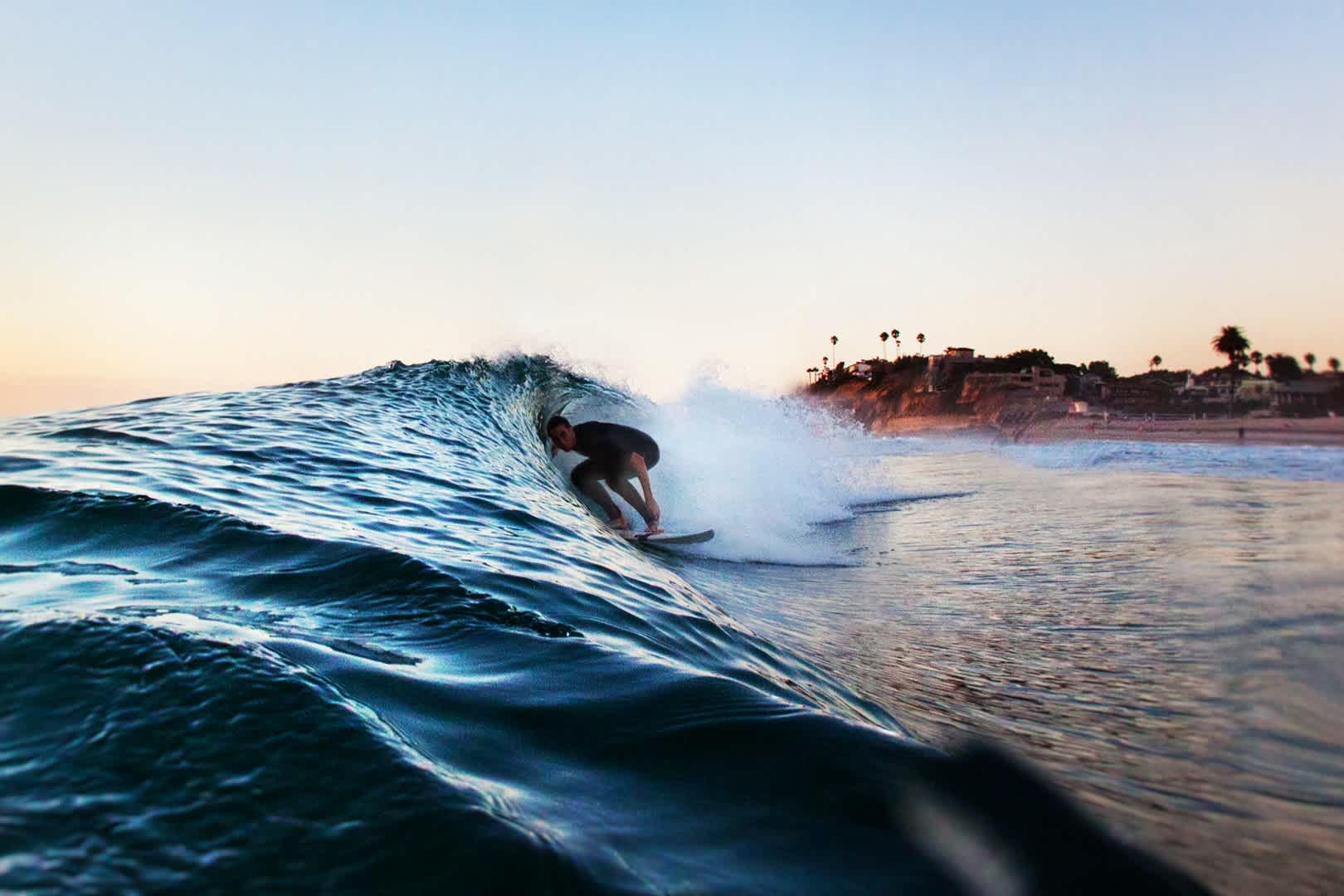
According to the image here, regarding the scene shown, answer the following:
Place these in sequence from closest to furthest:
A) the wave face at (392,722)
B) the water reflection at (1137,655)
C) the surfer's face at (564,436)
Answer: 1. the wave face at (392,722)
2. the water reflection at (1137,655)
3. the surfer's face at (564,436)

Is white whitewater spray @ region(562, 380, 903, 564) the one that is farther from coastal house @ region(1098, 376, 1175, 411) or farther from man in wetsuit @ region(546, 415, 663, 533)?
coastal house @ region(1098, 376, 1175, 411)

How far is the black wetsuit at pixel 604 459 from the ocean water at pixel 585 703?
97.3 inches

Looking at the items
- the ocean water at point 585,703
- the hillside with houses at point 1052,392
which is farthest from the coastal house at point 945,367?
the ocean water at point 585,703

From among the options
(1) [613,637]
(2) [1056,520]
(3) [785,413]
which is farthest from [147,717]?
(3) [785,413]

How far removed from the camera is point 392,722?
2.12m

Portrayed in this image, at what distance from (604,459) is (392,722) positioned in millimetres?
7745

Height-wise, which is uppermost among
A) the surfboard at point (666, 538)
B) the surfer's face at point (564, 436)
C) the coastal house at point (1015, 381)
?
the coastal house at point (1015, 381)

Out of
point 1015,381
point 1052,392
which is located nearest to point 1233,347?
point 1052,392

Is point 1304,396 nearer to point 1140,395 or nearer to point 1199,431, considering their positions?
point 1199,431

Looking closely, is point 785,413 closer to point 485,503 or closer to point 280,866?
point 485,503

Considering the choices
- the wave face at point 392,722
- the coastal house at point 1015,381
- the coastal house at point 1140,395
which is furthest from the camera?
the coastal house at point 1015,381

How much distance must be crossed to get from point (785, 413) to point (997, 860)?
1529 centimetres

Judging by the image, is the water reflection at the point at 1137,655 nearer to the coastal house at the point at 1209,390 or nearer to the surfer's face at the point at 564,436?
the surfer's face at the point at 564,436

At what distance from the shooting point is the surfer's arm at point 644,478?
9.43m
